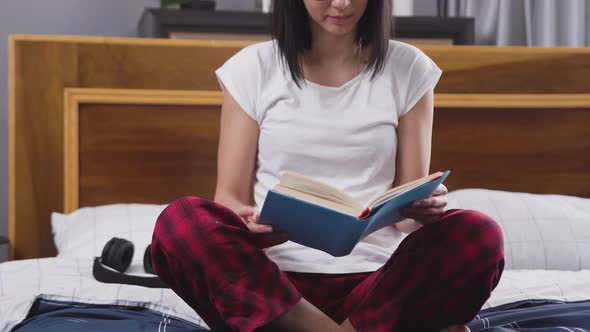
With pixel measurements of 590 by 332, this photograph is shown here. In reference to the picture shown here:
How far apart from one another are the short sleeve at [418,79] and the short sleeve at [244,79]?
0.86 ft

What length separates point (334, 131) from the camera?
4.42ft

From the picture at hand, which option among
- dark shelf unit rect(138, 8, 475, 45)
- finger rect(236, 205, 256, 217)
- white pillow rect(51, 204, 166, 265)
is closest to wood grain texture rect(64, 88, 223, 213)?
white pillow rect(51, 204, 166, 265)

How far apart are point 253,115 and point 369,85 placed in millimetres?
209

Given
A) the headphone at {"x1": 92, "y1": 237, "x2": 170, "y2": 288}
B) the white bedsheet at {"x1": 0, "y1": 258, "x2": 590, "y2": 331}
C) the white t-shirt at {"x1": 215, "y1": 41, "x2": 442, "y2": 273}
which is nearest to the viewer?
the white t-shirt at {"x1": 215, "y1": 41, "x2": 442, "y2": 273}

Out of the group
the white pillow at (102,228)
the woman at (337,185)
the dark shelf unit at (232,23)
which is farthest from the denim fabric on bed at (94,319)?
the dark shelf unit at (232,23)

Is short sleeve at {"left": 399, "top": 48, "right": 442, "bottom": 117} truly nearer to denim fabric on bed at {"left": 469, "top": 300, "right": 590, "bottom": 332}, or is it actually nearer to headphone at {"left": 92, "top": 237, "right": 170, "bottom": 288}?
denim fabric on bed at {"left": 469, "top": 300, "right": 590, "bottom": 332}

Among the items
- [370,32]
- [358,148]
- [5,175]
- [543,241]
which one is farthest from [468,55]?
[5,175]

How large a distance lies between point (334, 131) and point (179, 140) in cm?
88

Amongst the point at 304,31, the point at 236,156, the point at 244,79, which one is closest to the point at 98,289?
the point at 236,156

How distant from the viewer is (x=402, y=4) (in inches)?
100

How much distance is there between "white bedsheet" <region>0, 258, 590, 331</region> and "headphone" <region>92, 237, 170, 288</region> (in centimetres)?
3

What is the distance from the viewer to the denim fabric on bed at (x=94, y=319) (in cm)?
125

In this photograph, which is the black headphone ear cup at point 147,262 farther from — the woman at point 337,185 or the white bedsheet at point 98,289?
the woman at point 337,185

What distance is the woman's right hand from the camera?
1.09 metres
